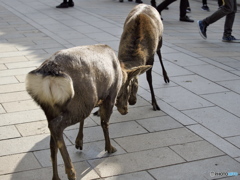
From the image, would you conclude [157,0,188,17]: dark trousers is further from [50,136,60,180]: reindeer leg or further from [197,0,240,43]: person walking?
[50,136,60,180]: reindeer leg

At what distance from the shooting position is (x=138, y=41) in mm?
5754

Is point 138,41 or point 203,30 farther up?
point 138,41

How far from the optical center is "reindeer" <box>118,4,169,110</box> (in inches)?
219

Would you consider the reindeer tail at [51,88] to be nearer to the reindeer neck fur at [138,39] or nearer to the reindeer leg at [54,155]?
the reindeer leg at [54,155]

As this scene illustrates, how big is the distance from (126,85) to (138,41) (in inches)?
32.8

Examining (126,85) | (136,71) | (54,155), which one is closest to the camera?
(54,155)

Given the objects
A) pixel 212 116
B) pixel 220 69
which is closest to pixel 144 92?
pixel 212 116

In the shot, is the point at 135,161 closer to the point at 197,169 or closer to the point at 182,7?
the point at 197,169

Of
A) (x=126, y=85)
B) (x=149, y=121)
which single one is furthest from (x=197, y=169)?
(x=149, y=121)

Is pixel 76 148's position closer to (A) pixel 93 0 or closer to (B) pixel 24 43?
(B) pixel 24 43

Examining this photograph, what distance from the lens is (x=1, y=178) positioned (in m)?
4.32

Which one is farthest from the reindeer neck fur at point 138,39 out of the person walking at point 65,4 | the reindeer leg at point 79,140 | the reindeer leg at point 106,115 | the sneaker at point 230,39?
the person walking at point 65,4

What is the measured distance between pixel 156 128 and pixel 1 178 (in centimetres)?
213

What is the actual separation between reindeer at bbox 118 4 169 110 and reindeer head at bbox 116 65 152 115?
24 cm
